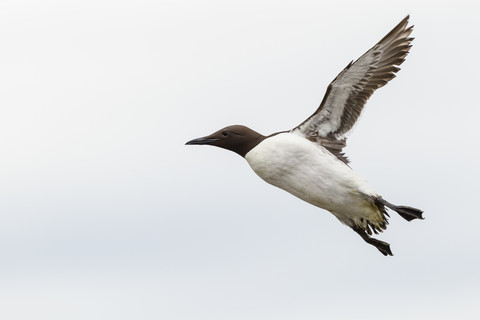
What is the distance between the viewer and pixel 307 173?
16.8 meters

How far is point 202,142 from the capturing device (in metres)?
17.8

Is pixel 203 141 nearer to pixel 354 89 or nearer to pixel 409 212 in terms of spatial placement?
pixel 354 89

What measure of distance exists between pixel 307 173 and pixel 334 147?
0.93 m

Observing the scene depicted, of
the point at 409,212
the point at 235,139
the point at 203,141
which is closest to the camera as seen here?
the point at 409,212

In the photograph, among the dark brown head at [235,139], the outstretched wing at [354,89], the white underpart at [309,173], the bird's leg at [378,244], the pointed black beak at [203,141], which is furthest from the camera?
the bird's leg at [378,244]

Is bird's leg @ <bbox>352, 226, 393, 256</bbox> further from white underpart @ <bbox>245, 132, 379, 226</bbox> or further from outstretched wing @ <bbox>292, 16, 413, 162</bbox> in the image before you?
outstretched wing @ <bbox>292, 16, 413, 162</bbox>

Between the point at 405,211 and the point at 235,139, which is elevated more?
the point at 235,139

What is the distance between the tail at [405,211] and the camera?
1689cm

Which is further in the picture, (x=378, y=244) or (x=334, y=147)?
(x=378, y=244)

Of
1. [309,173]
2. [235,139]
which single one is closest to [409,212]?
[309,173]

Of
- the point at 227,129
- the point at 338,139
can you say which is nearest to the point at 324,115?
the point at 338,139

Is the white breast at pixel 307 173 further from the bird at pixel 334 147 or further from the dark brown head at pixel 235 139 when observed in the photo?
the dark brown head at pixel 235 139

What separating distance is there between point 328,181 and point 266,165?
0.94 m

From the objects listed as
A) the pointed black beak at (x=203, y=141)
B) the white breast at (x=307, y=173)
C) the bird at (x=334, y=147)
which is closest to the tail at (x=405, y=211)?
the bird at (x=334, y=147)
